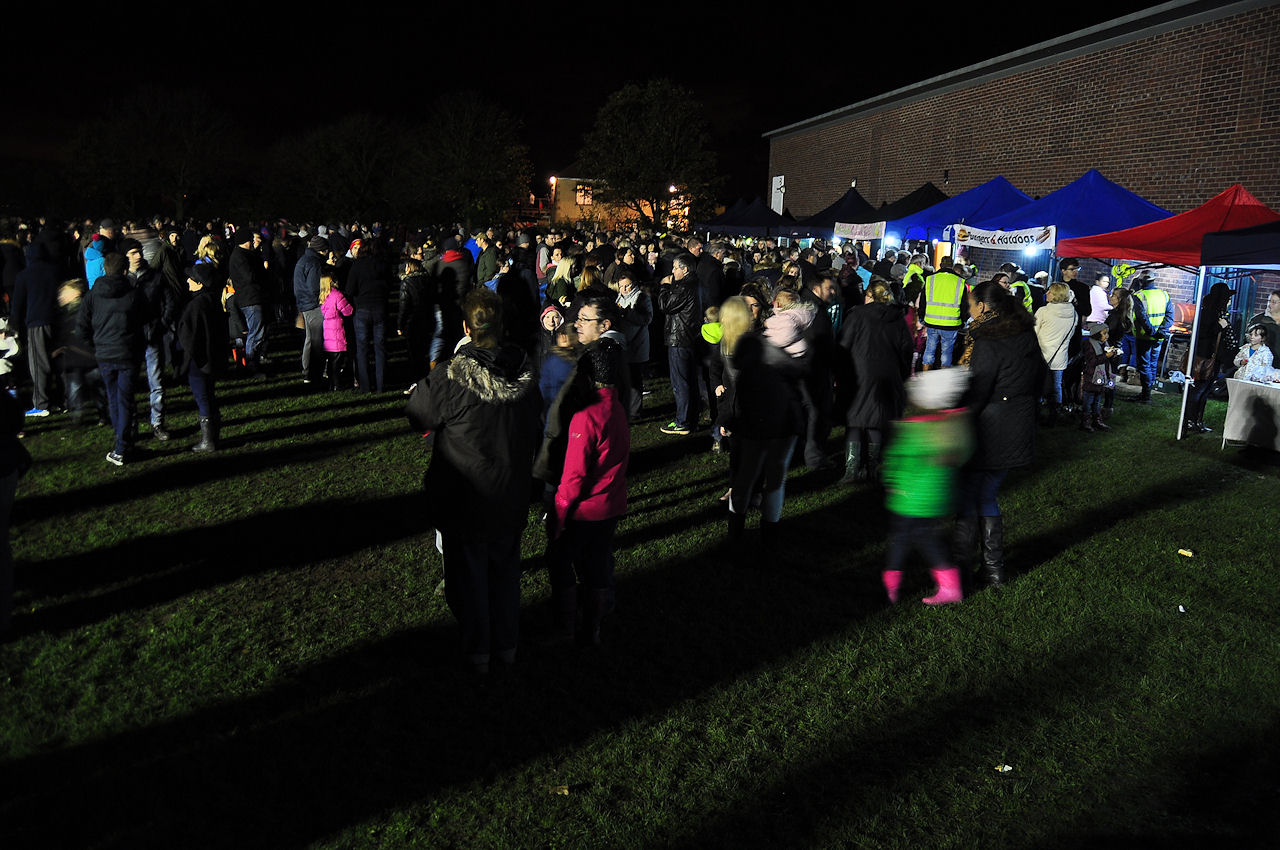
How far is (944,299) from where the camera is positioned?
1156 cm

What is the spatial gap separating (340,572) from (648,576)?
204 centimetres

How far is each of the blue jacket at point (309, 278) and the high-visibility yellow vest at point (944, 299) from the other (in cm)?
815

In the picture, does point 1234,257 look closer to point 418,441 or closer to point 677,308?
point 677,308

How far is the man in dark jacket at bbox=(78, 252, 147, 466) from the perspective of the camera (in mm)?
7234

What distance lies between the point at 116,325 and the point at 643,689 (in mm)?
5740

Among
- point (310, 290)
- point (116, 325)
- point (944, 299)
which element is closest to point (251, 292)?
point (310, 290)

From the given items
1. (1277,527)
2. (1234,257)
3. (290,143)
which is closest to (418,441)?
(1277,527)

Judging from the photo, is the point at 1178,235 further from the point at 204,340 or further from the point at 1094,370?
the point at 204,340

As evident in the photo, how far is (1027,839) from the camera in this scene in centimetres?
341

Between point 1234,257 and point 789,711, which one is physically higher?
point 1234,257

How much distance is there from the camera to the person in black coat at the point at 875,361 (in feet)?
24.1

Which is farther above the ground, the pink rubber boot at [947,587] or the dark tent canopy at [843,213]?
the dark tent canopy at [843,213]

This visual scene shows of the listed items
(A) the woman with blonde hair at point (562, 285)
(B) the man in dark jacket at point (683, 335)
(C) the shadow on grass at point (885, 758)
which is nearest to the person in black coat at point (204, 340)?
(A) the woman with blonde hair at point (562, 285)

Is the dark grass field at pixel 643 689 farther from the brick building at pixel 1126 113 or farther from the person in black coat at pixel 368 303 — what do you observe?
the brick building at pixel 1126 113
